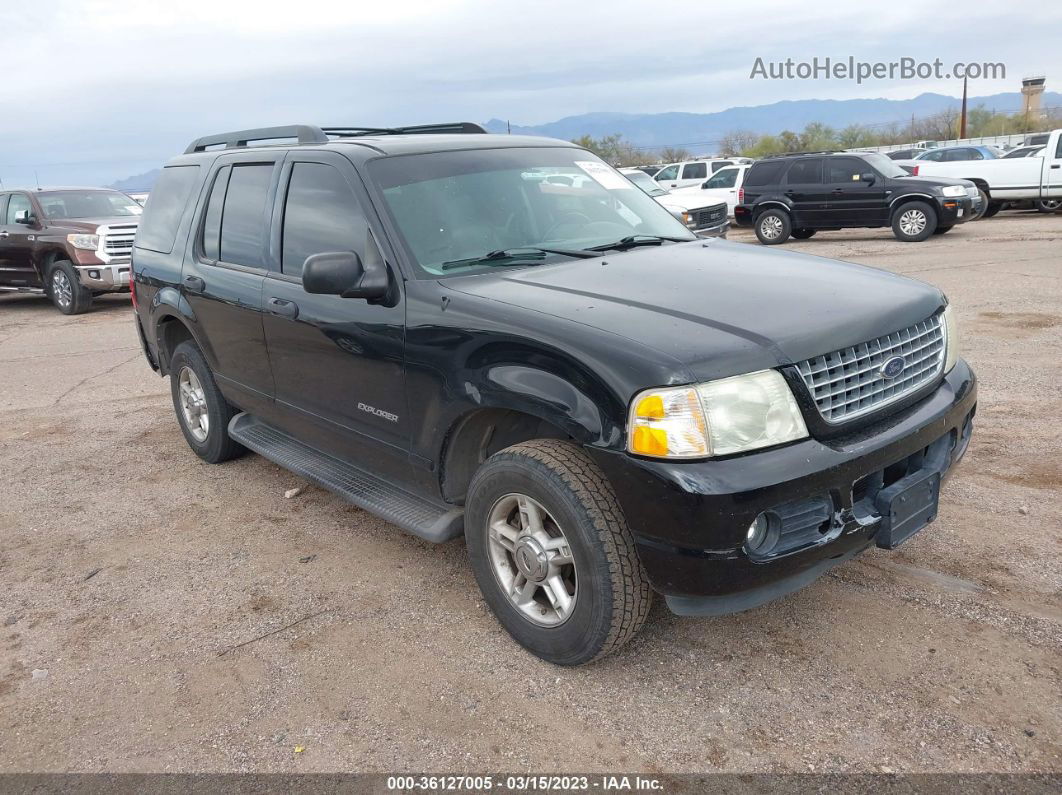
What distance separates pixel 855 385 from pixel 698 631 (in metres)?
1.14

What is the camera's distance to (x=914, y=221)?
16266mm

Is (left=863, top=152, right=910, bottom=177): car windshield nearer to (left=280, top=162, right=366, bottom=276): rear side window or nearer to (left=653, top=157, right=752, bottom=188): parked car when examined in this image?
(left=653, top=157, right=752, bottom=188): parked car

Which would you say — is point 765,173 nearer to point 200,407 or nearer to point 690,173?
point 690,173

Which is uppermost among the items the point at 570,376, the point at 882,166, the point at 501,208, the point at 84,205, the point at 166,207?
the point at 84,205

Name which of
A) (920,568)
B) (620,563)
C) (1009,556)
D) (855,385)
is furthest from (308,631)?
(1009,556)

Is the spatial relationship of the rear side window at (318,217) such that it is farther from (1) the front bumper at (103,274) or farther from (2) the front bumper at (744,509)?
(1) the front bumper at (103,274)

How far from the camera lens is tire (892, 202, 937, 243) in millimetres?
16109

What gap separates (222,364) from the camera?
5.00 m

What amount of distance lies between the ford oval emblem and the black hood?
0.38 feet

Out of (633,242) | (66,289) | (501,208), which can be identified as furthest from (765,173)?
(501,208)

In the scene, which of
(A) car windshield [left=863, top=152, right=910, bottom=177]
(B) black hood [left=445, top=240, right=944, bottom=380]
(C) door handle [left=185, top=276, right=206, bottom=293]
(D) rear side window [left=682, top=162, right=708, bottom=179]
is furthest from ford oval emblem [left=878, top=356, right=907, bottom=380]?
(D) rear side window [left=682, top=162, right=708, bottom=179]

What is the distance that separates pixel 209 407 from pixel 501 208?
8.33ft

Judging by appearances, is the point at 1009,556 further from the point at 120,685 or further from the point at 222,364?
the point at 222,364

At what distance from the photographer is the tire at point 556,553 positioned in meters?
2.80
